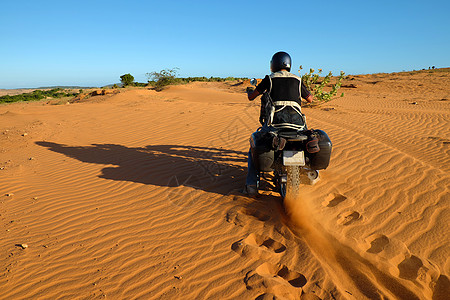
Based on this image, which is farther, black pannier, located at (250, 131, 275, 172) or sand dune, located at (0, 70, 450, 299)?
black pannier, located at (250, 131, 275, 172)

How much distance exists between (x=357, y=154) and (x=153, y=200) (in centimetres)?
448

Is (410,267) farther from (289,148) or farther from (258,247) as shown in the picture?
(289,148)

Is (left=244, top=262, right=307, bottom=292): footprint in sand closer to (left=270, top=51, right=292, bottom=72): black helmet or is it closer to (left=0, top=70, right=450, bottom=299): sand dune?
(left=0, top=70, right=450, bottom=299): sand dune

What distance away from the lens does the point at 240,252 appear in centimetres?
301

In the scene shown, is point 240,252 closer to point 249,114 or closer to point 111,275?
point 111,275

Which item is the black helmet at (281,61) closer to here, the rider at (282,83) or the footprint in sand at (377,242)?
the rider at (282,83)

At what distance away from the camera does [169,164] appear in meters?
5.88

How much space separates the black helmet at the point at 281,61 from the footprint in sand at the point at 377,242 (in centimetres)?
242

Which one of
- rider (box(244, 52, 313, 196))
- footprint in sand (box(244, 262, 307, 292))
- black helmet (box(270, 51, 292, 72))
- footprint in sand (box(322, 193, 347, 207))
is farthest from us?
footprint in sand (box(322, 193, 347, 207))

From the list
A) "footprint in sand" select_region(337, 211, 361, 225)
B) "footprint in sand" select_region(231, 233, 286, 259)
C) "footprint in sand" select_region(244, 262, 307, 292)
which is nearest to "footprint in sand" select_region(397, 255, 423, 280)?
"footprint in sand" select_region(337, 211, 361, 225)

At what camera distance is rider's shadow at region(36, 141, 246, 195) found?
16.3 feet

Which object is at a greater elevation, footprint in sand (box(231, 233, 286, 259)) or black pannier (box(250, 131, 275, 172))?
black pannier (box(250, 131, 275, 172))

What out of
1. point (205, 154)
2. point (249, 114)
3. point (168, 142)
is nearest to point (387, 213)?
point (205, 154)

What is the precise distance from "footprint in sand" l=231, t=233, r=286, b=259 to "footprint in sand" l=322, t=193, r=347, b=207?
49.4 inches
